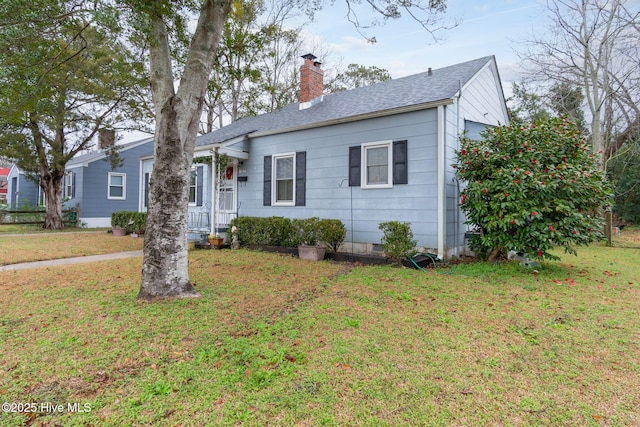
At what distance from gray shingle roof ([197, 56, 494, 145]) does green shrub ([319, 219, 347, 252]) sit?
2660mm

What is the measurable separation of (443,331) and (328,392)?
1634 mm

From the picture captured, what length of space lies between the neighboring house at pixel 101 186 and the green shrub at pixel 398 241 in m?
14.2

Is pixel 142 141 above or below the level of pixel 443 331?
above

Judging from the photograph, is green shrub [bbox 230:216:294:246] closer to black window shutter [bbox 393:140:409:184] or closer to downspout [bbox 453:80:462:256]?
black window shutter [bbox 393:140:409:184]

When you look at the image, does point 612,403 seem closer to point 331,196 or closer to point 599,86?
point 331,196

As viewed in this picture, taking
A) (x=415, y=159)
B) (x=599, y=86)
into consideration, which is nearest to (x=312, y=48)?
(x=599, y=86)

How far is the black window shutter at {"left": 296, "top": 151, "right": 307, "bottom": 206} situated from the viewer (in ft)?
30.8

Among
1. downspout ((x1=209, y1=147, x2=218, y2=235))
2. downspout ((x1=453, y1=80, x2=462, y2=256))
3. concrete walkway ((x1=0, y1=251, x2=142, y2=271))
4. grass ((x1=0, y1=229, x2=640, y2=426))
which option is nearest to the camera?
grass ((x1=0, y1=229, x2=640, y2=426))

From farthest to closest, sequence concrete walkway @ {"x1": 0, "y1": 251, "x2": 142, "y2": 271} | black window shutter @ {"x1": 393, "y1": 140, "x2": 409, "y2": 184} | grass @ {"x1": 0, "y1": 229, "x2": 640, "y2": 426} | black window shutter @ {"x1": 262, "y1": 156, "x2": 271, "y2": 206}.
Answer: black window shutter @ {"x1": 262, "y1": 156, "x2": 271, "y2": 206}
black window shutter @ {"x1": 393, "y1": 140, "x2": 409, "y2": 184}
concrete walkway @ {"x1": 0, "y1": 251, "x2": 142, "y2": 271}
grass @ {"x1": 0, "y1": 229, "x2": 640, "y2": 426}

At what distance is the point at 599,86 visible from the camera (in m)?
13.7

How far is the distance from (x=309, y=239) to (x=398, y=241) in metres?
2.31

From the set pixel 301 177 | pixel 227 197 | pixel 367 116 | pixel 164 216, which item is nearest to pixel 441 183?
pixel 367 116

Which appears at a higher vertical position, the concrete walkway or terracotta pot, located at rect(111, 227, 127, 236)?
terracotta pot, located at rect(111, 227, 127, 236)

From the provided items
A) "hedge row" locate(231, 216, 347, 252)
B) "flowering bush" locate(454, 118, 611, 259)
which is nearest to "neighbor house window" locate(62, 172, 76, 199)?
"hedge row" locate(231, 216, 347, 252)
